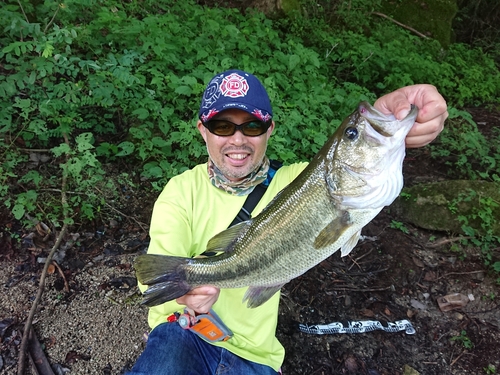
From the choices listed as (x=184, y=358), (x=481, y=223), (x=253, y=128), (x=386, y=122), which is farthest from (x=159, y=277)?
(x=481, y=223)

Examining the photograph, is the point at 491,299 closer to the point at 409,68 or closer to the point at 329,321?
the point at 329,321

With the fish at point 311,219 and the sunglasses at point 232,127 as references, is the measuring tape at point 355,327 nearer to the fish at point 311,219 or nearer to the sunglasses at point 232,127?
the fish at point 311,219

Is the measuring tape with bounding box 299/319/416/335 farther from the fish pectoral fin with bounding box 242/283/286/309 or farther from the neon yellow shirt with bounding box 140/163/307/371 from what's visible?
the fish pectoral fin with bounding box 242/283/286/309

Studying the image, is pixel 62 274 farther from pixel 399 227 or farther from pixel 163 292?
pixel 399 227

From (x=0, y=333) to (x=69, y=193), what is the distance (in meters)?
1.55

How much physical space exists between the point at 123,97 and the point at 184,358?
10.2 feet

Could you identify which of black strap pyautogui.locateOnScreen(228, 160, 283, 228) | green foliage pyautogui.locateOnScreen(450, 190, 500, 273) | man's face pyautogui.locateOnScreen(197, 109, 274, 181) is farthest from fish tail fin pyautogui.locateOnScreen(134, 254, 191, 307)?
green foliage pyautogui.locateOnScreen(450, 190, 500, 273)

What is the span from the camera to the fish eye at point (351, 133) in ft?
5.53

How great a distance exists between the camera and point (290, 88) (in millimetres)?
5039

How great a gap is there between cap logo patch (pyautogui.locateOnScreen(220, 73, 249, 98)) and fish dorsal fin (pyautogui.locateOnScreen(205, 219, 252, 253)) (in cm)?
83

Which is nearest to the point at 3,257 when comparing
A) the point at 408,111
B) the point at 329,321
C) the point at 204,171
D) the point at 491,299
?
the point at 204,171

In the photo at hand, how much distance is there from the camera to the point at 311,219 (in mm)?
1779

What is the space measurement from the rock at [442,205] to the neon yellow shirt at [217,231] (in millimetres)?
2998

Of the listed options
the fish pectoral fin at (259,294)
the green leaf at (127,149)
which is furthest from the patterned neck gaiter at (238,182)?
the green leaf at (127,149)
